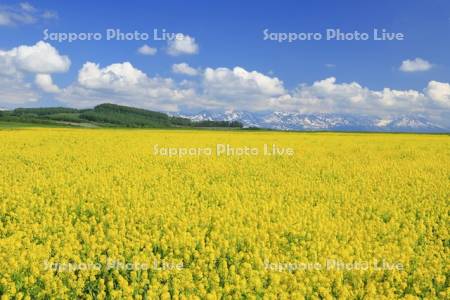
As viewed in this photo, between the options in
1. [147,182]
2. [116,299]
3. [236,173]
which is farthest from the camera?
[236,173]

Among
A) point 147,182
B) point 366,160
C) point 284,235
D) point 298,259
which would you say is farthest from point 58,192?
point 366,160

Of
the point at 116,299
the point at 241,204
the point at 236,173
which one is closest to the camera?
the point at 116,299

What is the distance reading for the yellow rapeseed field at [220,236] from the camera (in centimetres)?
585

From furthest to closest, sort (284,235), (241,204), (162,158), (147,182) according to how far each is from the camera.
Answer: (162,158)
(147,182)
(241,204)
(284,235)

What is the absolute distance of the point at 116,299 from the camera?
5.50 meters

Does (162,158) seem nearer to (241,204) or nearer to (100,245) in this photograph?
(241,204)

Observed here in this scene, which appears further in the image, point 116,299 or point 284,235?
point 284,235

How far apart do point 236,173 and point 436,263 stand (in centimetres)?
889

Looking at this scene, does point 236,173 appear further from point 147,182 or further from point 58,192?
point 58,192

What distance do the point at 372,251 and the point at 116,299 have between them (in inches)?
152

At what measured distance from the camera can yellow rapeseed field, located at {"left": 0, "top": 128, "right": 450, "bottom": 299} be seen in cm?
585

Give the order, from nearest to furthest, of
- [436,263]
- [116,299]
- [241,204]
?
[116,299], [436,263], [241,204]

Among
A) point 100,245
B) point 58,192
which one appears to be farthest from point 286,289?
point 58,192

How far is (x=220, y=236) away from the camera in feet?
23.8
